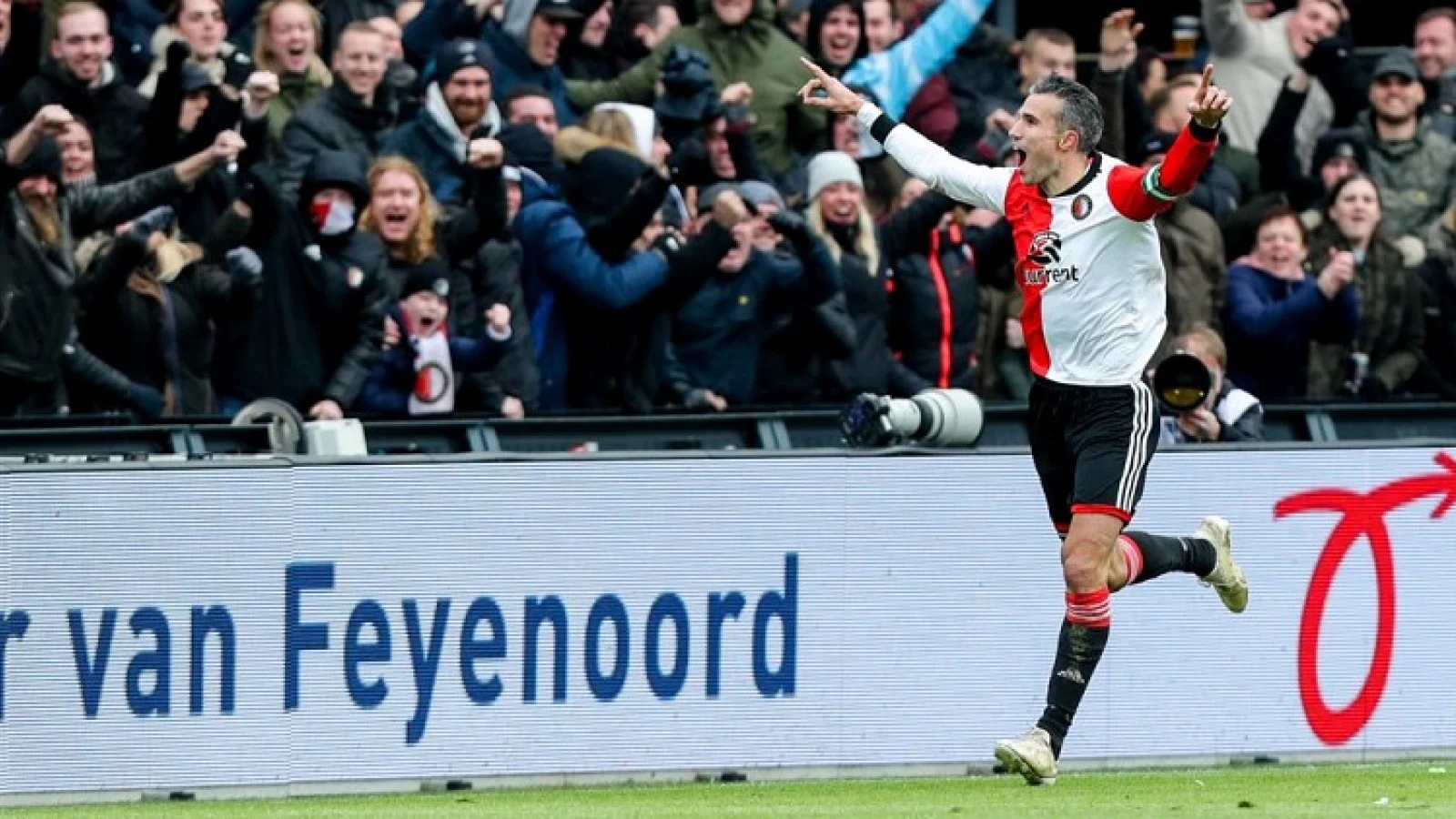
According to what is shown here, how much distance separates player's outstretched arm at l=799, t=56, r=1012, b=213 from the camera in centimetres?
1095

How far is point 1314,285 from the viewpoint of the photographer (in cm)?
1577

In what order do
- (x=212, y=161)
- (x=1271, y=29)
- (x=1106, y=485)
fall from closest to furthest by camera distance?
(x=1106, y=485)
(x=212, y=161)
(x=1271, y=29)

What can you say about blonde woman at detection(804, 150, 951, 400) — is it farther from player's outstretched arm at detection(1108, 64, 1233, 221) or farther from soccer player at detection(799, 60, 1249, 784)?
player's outstretched arm at detection(1108, 64, 1233, 221)

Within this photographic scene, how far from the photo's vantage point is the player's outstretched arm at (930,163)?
431 inches

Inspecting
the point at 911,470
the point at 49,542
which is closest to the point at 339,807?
the point at 49,542

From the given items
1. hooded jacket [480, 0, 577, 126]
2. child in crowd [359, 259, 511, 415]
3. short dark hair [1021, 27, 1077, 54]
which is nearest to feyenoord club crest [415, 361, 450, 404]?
child in crowd [359, 259, 511, 415]

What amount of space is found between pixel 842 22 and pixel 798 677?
508 cm

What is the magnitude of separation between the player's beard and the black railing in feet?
3.53

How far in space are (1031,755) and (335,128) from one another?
211 inches

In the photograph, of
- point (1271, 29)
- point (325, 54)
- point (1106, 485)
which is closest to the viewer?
point (1106, 485)

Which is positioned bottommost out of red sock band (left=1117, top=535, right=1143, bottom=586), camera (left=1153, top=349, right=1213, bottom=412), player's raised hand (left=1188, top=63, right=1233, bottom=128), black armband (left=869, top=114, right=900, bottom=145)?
red sock band (left=1117, top=535, right=1143, bottom=586)

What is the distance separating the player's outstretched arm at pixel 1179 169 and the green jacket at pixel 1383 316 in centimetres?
595

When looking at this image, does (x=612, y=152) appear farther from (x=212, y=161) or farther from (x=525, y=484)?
(x=525, y=484)

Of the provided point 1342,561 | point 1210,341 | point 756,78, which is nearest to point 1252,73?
point 756,78
